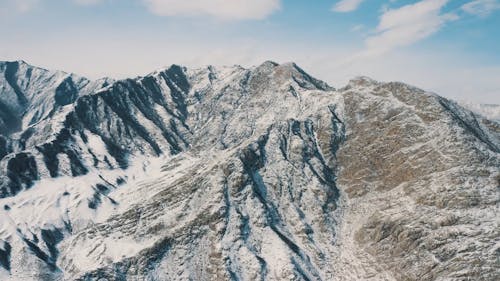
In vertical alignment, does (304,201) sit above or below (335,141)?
below

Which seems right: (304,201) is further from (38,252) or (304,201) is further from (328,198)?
(38,252)

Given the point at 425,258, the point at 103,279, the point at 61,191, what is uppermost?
the point at 61,191

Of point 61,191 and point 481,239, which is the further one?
point 61,191

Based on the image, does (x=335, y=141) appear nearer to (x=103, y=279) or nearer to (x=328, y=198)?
(x=328, y=198)

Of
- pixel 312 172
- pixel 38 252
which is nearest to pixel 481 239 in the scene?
pixel 312 172

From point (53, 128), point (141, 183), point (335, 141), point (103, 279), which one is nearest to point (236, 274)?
point (103, 279)

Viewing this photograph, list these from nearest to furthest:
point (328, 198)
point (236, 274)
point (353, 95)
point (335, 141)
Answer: point (236, 274) → point (328, 198) → point (335, 141) → point (353, 95)

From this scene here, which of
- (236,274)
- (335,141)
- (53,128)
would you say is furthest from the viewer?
(53,128)
